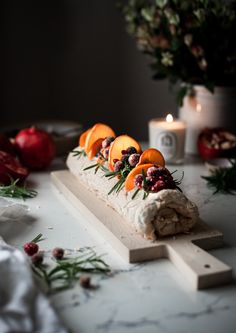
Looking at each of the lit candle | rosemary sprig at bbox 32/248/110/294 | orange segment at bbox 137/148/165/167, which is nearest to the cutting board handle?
rosemary sprig at bbox 32/248/110/294

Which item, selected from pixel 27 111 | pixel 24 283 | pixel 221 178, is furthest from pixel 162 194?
pixel 27 111

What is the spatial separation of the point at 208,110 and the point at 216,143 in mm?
122

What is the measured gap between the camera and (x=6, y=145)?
155 cm

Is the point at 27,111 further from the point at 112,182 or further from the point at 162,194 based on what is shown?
the point at 162,194

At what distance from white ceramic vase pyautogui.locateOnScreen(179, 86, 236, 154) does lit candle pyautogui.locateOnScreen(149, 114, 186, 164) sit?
0.11 meters

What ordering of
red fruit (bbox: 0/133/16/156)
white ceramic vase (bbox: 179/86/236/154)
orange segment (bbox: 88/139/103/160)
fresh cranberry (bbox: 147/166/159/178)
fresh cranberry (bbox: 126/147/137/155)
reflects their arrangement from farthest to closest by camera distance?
white ceramic vase (bbox: 179/86/236/154) → red fruit (bbox: 0/133/16/156) → orange segment (bbox: 88/139/103/160) → fresh cranberry (bbox: 126/147/137/155) → fresh cranberry (bbox: 147/166/159/178)

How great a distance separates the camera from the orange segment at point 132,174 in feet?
3.51

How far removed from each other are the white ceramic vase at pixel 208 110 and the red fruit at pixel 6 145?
0.58m

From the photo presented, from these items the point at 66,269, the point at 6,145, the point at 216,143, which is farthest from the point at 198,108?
the point at 66,269

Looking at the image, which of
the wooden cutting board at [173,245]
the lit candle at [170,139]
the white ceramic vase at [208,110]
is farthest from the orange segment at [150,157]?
the white ceramic vase at [208,110]

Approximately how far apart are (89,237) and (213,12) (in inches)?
32.4

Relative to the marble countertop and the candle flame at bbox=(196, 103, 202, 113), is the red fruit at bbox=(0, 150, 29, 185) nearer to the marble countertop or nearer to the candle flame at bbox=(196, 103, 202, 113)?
the marble countertop

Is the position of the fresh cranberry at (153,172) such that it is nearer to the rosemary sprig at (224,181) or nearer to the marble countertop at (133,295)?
the marble countertop at (133,295)

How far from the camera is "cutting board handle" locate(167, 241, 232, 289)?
2.84ft
